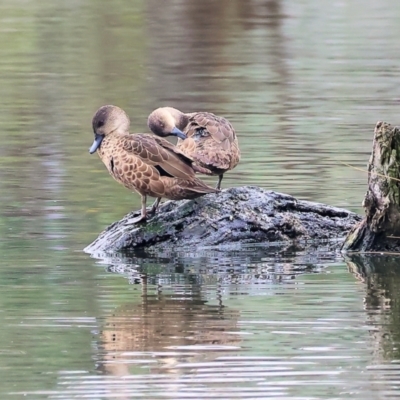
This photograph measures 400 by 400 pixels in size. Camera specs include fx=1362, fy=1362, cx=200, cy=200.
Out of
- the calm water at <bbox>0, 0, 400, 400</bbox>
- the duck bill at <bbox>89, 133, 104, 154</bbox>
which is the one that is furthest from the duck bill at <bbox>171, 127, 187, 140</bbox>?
the calm water at <bbox>0, 0, 400, 400</bbox>

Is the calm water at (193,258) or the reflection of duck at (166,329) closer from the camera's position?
the calm water at (193,258)

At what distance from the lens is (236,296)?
7.56m

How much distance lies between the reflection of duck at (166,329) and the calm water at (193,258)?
0.01 meters

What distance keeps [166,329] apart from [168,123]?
3.06m

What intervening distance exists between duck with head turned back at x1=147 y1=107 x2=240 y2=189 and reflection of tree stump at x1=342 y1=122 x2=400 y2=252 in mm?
1177

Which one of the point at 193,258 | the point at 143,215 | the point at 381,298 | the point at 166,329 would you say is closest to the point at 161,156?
the point at 143,215

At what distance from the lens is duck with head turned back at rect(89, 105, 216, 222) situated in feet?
29.1

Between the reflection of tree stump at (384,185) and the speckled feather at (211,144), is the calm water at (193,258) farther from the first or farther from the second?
the speckled feather at (211,144)

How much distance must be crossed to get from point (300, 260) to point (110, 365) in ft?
8.95

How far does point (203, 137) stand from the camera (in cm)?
941

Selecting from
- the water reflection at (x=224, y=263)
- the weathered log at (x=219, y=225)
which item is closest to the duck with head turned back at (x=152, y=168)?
the weathered log at (x=219, y=225)

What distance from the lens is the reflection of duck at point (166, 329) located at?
625 centimetres

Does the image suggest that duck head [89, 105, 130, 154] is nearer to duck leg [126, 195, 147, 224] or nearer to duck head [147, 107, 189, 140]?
duck head [147, 107, 189, 140]

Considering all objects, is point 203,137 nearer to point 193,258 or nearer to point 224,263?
point 193,258
